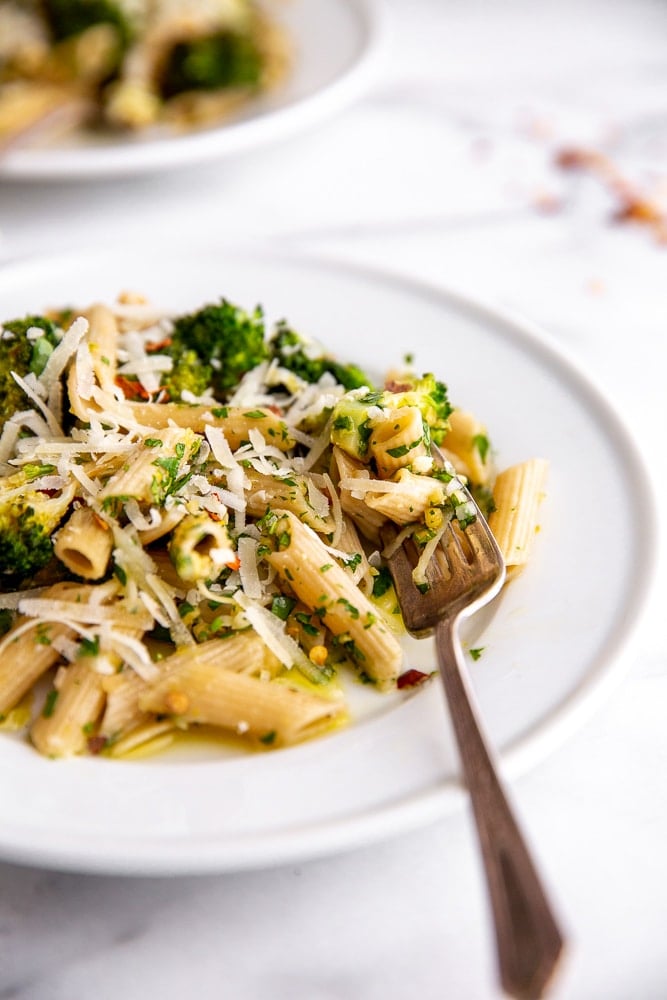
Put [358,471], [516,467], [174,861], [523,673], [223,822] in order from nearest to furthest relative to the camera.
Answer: [174,861] < [223,822] < [523,673] < [358,471] < [516,467]

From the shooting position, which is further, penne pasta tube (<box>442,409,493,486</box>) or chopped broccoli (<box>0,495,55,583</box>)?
penne pasta tube (<box>442,409,493,486</box>)

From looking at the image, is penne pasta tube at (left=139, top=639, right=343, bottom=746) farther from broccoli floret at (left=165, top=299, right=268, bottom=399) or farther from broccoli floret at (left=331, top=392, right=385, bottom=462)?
broccoli floret at (left=165, top=299, right=268, bottom=399)

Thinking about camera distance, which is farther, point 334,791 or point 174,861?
point 334,791

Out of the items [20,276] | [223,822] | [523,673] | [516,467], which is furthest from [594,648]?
[20,276]

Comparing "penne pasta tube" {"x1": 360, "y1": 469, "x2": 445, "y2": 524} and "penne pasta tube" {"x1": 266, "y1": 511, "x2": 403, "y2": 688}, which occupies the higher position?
"penne pasta tube" {"x1": 360, "y1": 469, "x2": 445, "y2": 524}

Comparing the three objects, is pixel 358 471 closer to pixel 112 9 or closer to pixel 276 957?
pixel 276 957

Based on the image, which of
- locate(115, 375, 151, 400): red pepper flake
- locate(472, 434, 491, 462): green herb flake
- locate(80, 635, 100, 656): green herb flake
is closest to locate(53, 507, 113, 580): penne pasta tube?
locate(80, 635, 100, 656): green herb flake

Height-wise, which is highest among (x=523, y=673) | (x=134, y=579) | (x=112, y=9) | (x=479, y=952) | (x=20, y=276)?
(x=112, y=9)
